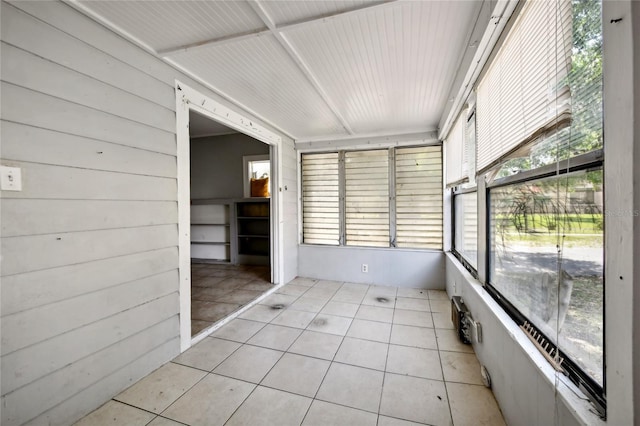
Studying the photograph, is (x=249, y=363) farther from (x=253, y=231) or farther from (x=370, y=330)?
(x=253, y=231)

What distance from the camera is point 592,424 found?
733 mm

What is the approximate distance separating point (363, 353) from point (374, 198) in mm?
2420

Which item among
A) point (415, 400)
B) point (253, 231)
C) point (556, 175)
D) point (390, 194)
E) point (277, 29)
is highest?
point (277, 29)

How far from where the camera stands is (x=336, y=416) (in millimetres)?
1479

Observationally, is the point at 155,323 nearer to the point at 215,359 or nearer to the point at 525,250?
the point at 215,359

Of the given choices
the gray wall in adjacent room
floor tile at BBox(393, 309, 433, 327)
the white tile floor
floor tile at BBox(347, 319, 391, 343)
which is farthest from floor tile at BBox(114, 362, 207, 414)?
the gray wall in adjacent room

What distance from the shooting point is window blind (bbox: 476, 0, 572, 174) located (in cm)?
93

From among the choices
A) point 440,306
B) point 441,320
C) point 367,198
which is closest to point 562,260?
point 441,320

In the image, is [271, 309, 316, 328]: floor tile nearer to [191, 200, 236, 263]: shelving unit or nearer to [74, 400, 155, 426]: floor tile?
[74, 400, 155, 426]: floor tile

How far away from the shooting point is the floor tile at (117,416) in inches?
56.7

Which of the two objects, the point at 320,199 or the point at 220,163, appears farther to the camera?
the point at 220,163

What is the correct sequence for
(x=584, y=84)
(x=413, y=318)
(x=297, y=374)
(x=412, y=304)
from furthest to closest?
(x=412, y=304)
(x=413, y=318)
(x=297, y=374)
(x=584, y=84)

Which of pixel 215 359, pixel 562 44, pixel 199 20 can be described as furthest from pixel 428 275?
pixel 199 20

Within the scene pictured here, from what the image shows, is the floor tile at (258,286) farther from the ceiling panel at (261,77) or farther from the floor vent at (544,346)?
the floor vent at (544,346)
